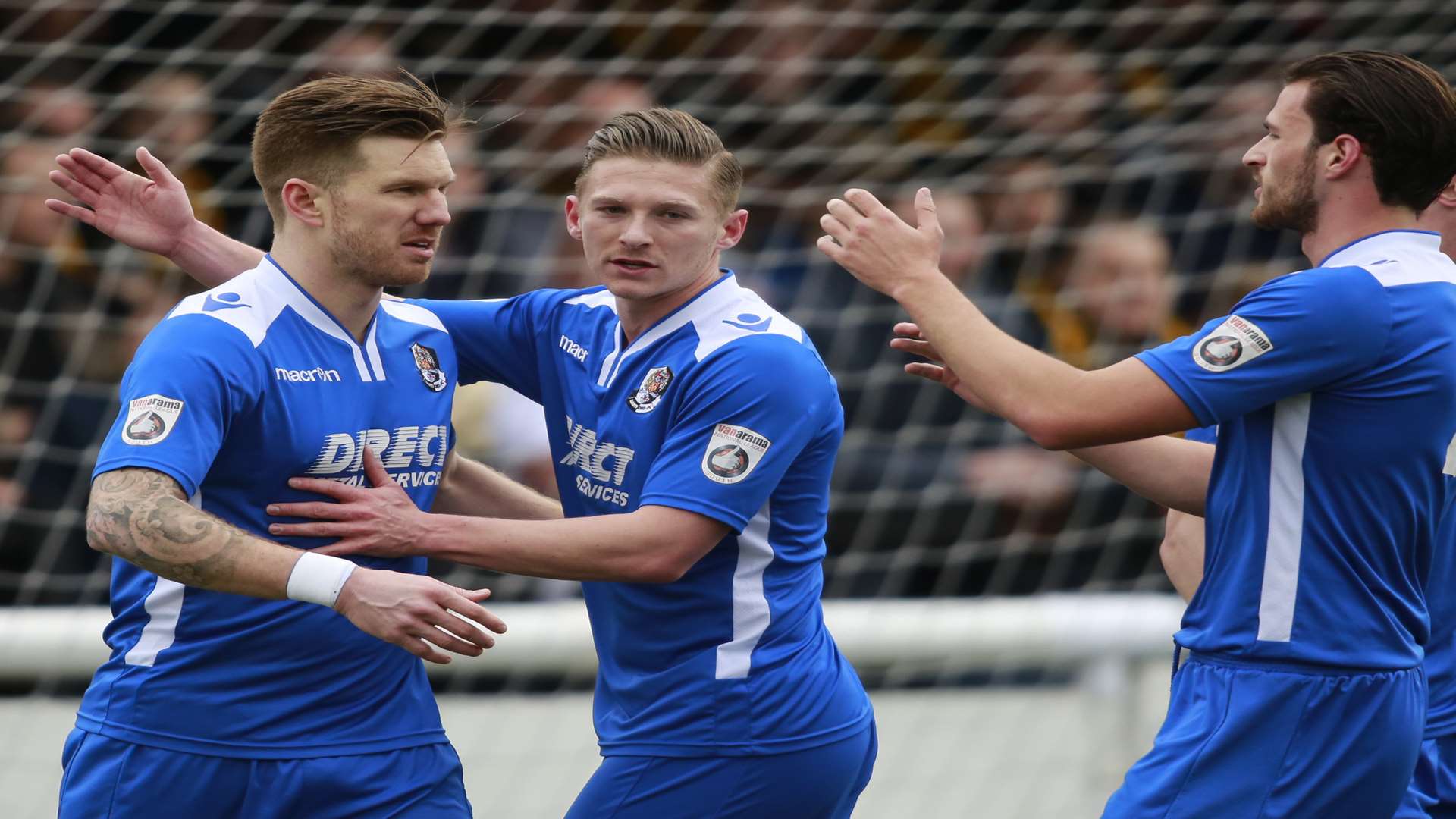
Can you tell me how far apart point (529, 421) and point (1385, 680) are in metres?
3.45

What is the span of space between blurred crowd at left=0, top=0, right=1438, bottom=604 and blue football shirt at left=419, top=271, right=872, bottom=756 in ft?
7.75

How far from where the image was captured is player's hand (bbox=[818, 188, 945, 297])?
2.96 m

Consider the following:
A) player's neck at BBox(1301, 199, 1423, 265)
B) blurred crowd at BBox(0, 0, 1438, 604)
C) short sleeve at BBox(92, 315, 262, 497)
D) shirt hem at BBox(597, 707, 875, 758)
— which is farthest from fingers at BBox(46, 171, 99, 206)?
player's neck at BBox(1301, 199, 1423, 265)

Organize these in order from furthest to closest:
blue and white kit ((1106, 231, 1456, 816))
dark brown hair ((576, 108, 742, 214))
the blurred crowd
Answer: the blurred crowd → dark brown hair ((576, 108, 742, 214)) → blue and white kit ((1106, 231, 1456, 816))

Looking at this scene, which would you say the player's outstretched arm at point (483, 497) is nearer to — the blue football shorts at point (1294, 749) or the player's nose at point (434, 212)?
the player's nose at point (434, 212)

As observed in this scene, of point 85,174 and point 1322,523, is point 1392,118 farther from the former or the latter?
point 85,174

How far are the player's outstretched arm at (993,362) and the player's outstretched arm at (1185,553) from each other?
599 mm

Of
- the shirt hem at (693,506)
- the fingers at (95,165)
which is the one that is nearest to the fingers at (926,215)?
the shirt hem at (693,506)

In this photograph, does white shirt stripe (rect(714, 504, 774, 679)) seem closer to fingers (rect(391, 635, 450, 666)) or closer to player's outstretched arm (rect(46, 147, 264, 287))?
fingers (rect(391, 635, 450, 666))

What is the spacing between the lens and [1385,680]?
115 inches

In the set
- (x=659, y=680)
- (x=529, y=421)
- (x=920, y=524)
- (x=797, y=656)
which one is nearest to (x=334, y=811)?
(x=659, y=680)

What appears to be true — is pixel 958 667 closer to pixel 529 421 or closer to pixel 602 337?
pixel 529 421

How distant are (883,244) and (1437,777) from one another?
5.18ft

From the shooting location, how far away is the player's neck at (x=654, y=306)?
130 inches
